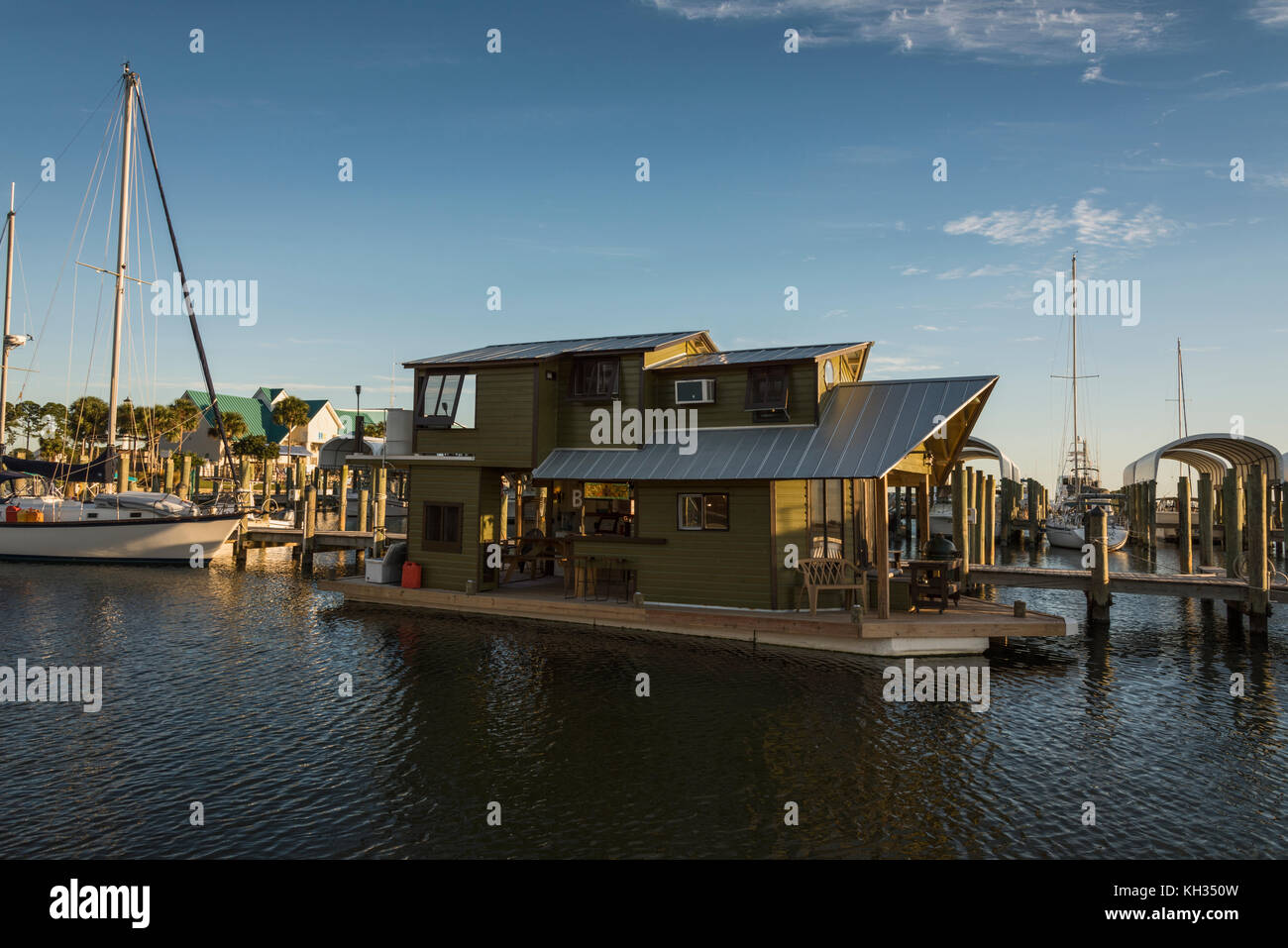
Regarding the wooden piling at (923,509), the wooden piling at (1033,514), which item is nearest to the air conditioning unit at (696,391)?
the wooden piling at (923,509)

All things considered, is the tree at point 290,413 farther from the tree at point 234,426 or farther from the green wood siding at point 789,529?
the green wood siding at point 789,529

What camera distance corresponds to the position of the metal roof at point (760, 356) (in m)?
20.1

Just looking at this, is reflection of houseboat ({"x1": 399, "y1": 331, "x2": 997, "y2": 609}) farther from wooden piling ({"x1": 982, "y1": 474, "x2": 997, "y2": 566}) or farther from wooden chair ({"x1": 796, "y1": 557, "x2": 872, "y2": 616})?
wooden piling ({"x1": 982, "y1": 474, "x2": 997, "y2": 566})

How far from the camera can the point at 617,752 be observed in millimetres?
11547

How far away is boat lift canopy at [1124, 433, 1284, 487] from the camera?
1502 inches

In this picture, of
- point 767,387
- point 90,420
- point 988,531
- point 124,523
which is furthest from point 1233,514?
point 90,420

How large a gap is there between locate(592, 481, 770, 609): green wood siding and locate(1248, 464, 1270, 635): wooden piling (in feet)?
→ 44.6

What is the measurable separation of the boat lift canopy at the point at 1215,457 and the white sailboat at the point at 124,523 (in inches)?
1845

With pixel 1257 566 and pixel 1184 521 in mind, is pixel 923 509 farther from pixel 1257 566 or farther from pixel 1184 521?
pixel 1184 521

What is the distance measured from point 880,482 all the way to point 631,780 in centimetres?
1058
